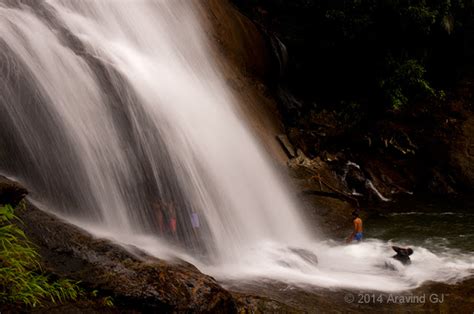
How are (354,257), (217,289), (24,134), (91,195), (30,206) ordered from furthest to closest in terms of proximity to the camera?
(354,257) → (91,195) → (24,134) → (30,206) → (217,289)

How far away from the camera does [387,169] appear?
1680 centimetres

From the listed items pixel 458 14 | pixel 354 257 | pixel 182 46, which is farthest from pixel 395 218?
pixel 458 14

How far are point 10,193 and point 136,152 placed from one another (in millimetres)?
4021

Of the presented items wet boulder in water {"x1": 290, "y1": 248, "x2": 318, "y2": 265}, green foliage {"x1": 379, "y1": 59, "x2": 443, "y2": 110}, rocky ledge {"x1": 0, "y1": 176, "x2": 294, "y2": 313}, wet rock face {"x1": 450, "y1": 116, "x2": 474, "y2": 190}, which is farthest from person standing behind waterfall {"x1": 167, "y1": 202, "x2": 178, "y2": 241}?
wet rock face {"x1": 450, "y1": 116, "x2": 474, "y2": 190}

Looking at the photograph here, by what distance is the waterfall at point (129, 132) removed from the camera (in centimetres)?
792

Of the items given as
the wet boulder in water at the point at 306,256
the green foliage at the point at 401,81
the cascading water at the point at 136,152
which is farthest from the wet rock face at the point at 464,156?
the wet boulder in water at the point at 306,256

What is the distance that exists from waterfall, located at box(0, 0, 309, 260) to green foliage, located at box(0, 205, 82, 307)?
2.15 m

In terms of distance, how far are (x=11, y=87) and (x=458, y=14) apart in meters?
16.2

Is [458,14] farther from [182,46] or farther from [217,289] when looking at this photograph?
[217,289]

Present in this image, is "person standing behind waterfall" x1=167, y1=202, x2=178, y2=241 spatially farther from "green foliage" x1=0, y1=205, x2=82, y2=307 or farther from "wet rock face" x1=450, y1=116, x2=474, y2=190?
"wet rock face" x1=450, y1=116, x2=474, y2=190

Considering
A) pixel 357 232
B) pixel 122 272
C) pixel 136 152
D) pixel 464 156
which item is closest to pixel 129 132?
pixel 136 152

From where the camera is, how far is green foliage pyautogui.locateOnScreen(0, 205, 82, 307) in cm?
459

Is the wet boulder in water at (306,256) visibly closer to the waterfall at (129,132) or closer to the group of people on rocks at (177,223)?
the waterfall at (129,132)

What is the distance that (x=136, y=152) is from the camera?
938 centimetres
